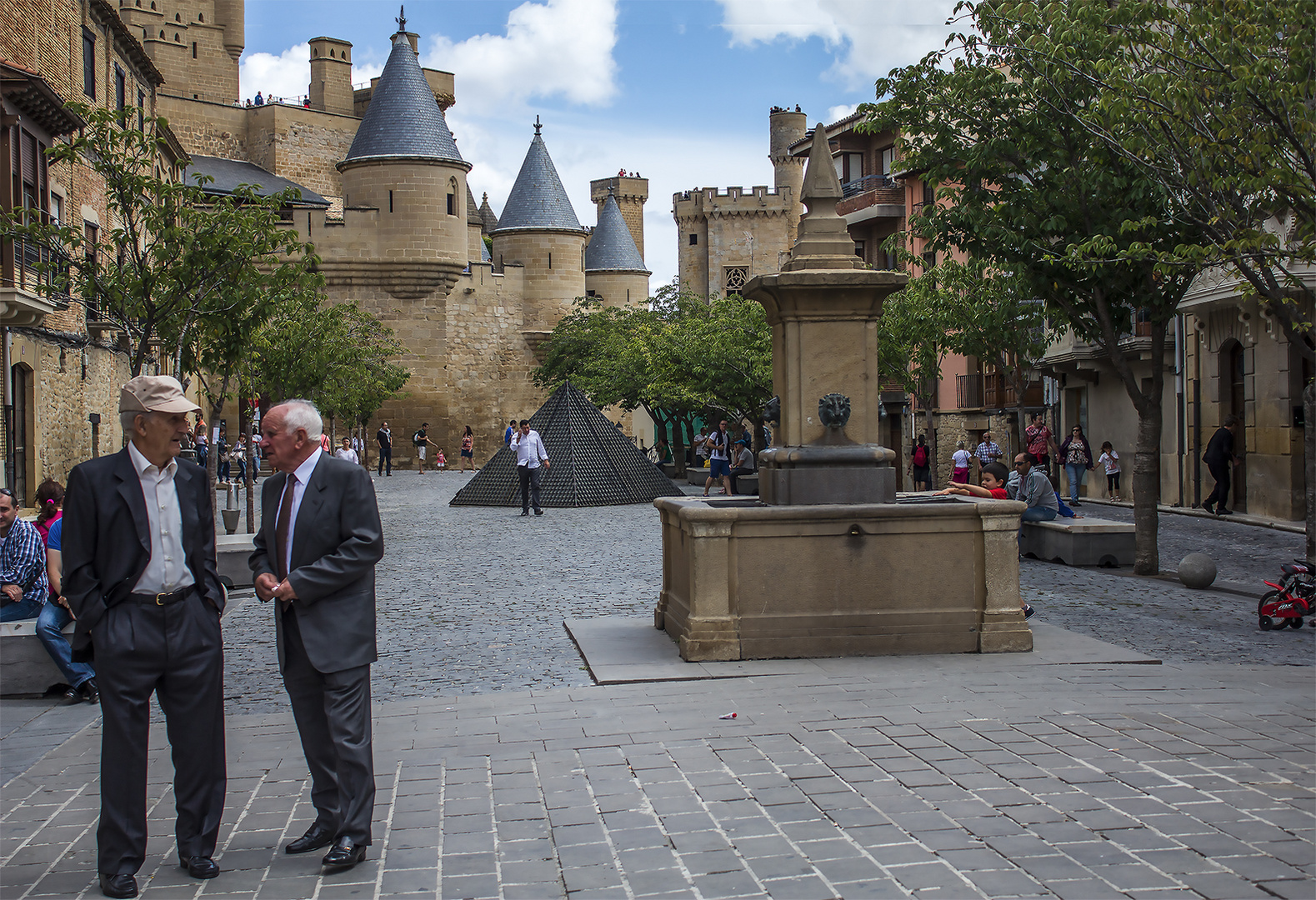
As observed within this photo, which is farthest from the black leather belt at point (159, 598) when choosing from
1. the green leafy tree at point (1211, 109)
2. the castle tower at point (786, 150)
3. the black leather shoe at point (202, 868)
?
the castle tower at point (786, 150)

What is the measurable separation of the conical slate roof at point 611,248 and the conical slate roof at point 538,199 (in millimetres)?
5613

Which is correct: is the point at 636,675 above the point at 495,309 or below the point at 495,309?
below

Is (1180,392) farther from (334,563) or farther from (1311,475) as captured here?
(334,563)

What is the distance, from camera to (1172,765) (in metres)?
5.03

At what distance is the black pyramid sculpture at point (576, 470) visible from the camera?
24406mm

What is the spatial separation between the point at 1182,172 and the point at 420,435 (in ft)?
122

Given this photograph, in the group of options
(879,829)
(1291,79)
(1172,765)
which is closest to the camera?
(879,829)

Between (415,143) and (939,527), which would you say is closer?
(939,527)

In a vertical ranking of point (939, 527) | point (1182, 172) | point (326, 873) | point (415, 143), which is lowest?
point (326, 873)

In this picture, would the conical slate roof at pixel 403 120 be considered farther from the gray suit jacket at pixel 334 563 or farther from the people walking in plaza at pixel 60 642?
the gray suit jacket at pixel 334 563

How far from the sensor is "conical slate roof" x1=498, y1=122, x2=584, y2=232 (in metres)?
52.8

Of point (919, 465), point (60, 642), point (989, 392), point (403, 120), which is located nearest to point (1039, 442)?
point (919, 465)

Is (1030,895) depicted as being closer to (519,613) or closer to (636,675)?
(636,675)

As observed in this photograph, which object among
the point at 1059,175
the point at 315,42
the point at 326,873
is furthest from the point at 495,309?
the point at 326,873
